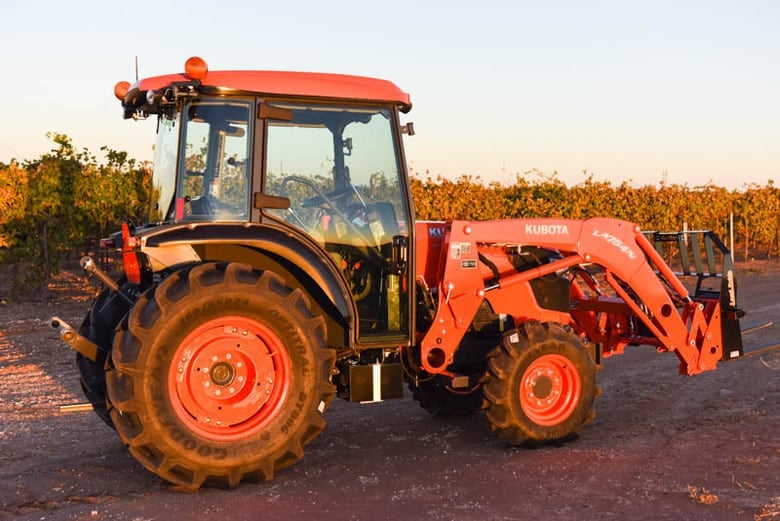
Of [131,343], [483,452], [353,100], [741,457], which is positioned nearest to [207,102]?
[353,100]

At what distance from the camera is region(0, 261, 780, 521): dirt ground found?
16.0 feet

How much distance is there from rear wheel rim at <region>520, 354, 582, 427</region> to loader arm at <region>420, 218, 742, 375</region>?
1.74 ft

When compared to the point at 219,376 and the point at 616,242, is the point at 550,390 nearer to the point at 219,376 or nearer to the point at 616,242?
the point at 616,242

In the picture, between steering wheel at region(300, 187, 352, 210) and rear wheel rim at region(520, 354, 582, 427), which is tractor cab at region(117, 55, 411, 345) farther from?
rear wheel rim at region(520, 354, 582, 427)

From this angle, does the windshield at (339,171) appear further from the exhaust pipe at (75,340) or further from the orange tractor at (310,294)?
the exhaust pipe at (75,340)

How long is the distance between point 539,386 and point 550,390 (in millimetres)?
108

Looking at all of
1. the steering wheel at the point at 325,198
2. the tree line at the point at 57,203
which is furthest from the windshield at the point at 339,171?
the tree line at the point at 57,203

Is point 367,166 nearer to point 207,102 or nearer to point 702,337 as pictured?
point 207,102

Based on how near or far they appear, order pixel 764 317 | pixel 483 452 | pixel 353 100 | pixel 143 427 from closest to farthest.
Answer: pixel 143 427
pixel 353 100
pixel 483 452
pixel 764 317

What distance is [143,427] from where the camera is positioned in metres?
5.03

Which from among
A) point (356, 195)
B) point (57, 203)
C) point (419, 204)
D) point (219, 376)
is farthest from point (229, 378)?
point (419, 204)

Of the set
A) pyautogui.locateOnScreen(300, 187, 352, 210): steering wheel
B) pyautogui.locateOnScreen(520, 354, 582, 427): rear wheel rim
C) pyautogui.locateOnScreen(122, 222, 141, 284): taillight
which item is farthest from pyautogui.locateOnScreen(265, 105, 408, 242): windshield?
pyautogui.locateOnScreen(520, 354, 582, 427): rear wheel rim

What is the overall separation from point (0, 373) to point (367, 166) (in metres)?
6.10

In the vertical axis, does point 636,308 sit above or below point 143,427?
above
